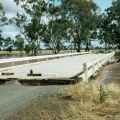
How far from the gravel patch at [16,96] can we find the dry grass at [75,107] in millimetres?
310

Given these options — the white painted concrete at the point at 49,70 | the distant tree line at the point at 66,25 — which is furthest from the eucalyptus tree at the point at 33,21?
the white painted concrete at the point at 49,70

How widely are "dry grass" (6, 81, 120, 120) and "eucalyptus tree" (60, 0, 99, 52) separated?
7867 cm

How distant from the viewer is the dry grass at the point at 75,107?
8.81 meters

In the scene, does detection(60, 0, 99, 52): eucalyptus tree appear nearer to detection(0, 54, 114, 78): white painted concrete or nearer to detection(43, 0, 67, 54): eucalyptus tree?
detection(43, 0, 67, 54): eucalyptus tree

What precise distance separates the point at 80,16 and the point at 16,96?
82958mm

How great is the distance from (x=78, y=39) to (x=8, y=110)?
8741cm

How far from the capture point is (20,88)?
15000 mm

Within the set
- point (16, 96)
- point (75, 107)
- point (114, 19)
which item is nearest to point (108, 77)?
point (16, 96)

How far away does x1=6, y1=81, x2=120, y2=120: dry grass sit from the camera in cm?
881

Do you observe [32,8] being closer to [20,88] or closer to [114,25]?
[114,25]

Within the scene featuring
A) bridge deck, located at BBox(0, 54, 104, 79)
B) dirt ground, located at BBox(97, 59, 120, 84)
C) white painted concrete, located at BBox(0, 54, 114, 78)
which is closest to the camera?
bridge deck, located at BBox(0, 54, 104, 79)

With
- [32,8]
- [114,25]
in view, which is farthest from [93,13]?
[32,8]

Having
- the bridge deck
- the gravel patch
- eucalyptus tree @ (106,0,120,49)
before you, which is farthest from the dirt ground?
eucalyptus tree @ (106,0,120,49)

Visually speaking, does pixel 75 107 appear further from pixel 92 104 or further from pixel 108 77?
pixel 108 77
